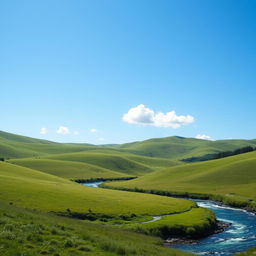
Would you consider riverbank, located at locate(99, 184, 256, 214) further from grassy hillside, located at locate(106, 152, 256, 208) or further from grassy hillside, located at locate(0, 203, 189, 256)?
grassy hillside, located at locate(0, 203, 189, 256)

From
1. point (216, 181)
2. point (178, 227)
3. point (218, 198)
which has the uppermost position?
point (216, 181)

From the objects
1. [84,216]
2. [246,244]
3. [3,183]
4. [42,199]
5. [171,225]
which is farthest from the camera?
[3,183]

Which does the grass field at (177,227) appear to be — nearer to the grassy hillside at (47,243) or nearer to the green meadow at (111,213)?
the green meadow at (111,213)

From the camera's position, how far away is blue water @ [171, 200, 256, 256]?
145 feet

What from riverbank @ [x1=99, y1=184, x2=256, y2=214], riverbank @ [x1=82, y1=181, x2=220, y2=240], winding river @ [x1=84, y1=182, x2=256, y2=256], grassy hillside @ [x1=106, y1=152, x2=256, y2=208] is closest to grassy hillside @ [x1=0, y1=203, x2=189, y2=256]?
winding river @ [x1=84, y1=182, x2=256, y2=256]

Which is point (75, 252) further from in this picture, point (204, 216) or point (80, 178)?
point (80, 178)

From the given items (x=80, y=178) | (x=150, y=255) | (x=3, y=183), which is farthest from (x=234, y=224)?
(x=80, y=178)

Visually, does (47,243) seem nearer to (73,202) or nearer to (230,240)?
(230,240)

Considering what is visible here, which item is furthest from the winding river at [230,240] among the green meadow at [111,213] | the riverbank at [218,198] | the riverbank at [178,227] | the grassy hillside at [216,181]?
the grassy hillside at [216,181]

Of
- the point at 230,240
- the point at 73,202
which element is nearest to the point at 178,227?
the point at 230,240

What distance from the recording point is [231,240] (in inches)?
1964

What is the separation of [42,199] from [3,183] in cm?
1888

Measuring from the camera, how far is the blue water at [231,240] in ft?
145

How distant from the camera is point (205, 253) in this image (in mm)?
42594
